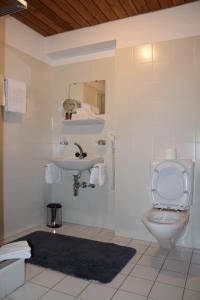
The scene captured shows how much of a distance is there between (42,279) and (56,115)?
205 centimetres

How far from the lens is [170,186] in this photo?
2369 mm

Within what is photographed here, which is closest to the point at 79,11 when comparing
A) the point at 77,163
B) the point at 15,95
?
the point at 15,95

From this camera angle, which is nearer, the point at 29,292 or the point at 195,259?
the point at 29,292

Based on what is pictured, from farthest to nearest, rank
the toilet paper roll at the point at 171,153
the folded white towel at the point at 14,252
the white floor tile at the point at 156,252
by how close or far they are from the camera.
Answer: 1. the toilet paper roll at the point at 171,153
2. the white floor tile at the point at 156,252
3. the folded white towel at the point at 14,252

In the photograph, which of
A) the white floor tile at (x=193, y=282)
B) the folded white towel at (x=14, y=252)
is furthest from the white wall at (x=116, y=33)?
the white floor tile at (x=193, y=282)

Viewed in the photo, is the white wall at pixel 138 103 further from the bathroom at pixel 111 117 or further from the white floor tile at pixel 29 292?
the white floor tile at pixel 29 292

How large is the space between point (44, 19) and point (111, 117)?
4.23 ft

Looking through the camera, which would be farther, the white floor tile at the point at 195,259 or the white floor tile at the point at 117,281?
the white floor tile at the point at 195,259

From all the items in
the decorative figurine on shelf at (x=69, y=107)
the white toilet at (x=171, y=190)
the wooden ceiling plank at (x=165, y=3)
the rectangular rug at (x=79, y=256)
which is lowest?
the rectangular rug at (x=79, y=256)

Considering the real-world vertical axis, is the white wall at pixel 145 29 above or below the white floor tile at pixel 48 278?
above

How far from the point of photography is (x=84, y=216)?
3.20 metres

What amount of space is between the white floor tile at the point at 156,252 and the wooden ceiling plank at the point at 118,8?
2.39 m

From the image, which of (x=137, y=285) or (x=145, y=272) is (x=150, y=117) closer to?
(x=145, y=272)

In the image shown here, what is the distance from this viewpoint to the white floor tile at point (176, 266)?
202 cm
